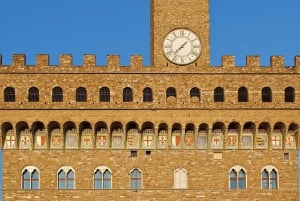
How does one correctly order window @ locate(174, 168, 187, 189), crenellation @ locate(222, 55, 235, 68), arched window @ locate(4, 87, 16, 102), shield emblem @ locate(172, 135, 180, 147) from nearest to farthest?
arched window @ locate(4, 87, 16, 102)
window @ locate(174, 168, 187, 189)
shield emblem @ locate(172, 135, 180, 147)
crenellation @ locate(222, 55, 235, 68)

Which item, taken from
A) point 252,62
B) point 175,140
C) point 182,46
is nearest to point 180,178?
point 175,140

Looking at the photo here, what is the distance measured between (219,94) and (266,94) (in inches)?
104

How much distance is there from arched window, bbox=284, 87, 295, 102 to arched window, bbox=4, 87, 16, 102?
49.4 feet

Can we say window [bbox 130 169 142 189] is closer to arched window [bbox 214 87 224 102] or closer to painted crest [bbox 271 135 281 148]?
arched window [bbox 214 87 224 102]

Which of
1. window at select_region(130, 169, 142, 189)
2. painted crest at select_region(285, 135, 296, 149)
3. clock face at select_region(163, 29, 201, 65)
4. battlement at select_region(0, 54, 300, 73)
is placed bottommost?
window at select_region(130, 169, 142, 189)

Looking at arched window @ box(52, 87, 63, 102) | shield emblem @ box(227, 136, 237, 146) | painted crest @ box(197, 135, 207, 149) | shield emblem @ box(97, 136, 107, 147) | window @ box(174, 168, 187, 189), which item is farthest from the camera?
shield emblem @ box(227, 136, 237, 146)

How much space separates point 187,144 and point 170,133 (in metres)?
1.19

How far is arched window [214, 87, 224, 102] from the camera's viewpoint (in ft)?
153

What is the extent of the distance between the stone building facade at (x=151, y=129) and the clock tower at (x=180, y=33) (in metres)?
0.11

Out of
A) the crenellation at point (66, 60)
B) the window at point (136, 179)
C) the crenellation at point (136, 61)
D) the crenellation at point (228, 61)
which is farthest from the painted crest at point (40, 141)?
the crenellation at point (228, 61)

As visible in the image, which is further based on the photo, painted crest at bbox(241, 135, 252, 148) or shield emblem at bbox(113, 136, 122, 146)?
painted crest at bbox(241, 135, 252, 148)

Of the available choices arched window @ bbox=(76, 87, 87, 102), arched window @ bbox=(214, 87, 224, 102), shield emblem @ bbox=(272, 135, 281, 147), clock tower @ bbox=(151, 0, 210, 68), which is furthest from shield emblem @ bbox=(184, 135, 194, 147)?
arched window @ bbox=(76, 87, 87, 102)

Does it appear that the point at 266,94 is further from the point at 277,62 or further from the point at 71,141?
the point at 71,141

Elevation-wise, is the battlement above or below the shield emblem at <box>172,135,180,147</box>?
above
